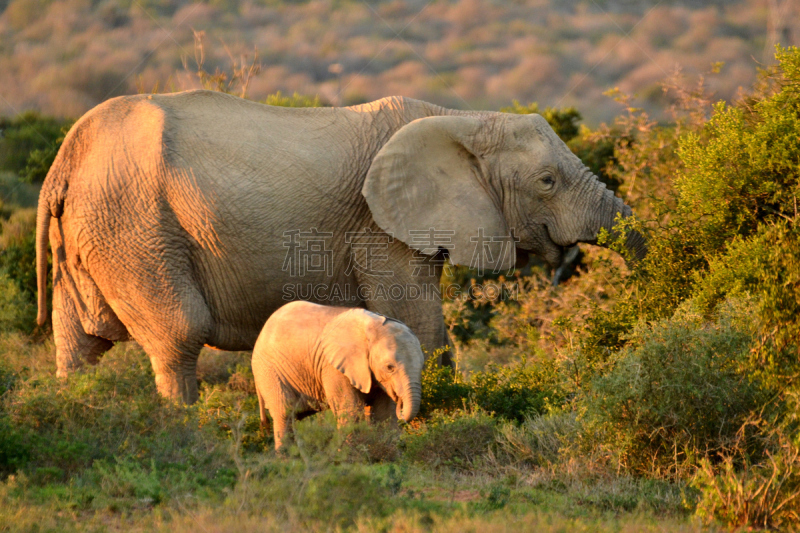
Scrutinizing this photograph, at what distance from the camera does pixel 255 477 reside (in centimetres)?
568

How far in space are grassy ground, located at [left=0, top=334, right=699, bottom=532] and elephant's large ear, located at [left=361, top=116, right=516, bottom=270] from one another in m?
1.56

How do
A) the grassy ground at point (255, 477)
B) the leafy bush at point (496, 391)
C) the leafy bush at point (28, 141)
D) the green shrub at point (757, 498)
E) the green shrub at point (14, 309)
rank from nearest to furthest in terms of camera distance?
the grassy ground at point (255, 477) → the green shrub at point (757, 498) → the leafy bush at point (496, 391) → the green shrub at point (14, 309) → the leafy bush at point (28, 141)

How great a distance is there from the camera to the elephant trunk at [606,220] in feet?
27.0

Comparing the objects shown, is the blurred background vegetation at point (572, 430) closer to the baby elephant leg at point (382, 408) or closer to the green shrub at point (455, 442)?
the green shrub at point (455, 442)

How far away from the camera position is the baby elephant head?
261 inches

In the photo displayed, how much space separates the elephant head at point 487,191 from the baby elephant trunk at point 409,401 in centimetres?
179

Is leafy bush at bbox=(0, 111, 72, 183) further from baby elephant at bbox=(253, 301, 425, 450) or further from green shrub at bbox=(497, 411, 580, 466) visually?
green shrub at bbox=(497, 411, 580, 466)

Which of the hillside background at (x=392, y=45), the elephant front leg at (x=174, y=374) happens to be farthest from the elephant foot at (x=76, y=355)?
the hillside background at (x=392, y=45)

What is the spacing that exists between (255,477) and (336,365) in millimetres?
1332

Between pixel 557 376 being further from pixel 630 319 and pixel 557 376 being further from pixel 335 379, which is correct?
pixel 335 379

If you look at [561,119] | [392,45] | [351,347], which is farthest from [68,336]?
[392,45]

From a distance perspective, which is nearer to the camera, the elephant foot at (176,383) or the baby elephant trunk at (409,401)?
the baby elephant trunk at (409,401)

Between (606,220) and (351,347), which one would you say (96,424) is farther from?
(606,220)

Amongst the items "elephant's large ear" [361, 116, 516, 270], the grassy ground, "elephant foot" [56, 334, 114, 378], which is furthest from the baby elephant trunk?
"elephant foot" [56, 334, 114, 378]
